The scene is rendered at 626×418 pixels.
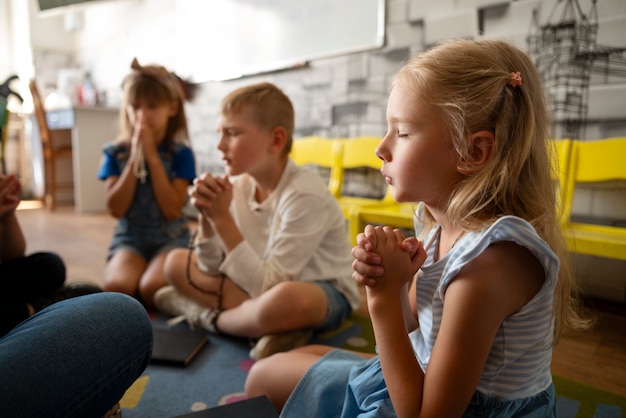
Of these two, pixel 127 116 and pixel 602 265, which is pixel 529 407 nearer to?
pixel 602 265

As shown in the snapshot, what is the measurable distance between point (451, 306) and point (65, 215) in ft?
12.3

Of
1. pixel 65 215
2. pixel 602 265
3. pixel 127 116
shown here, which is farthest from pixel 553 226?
pixel 65 215

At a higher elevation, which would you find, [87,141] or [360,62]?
[360,62]

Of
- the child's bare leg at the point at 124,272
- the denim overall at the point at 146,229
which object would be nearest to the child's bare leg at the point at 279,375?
the child's bare leg at the point at 124,272

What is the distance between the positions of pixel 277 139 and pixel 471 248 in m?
0.83

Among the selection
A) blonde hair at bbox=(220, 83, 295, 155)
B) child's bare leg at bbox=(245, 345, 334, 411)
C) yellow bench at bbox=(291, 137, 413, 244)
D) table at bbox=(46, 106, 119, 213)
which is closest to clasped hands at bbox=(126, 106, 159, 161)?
blonde hair at bbox=(220, 83, 295, 155)

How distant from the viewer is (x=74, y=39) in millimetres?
4879

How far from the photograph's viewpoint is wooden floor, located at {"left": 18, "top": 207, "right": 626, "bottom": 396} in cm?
109

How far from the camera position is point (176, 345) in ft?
3.83

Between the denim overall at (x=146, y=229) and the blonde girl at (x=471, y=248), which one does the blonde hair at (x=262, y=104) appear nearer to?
the denim overall at (x=146, y=229)

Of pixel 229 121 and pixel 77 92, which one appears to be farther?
pixel 77 92

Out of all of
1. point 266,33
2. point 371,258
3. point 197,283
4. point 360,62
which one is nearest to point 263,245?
point 197,283

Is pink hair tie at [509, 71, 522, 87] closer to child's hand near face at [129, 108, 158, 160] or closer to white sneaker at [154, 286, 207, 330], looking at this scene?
white sneaker at [154, 286, 207, 330]

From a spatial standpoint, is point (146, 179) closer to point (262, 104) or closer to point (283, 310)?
point (262, 104)
